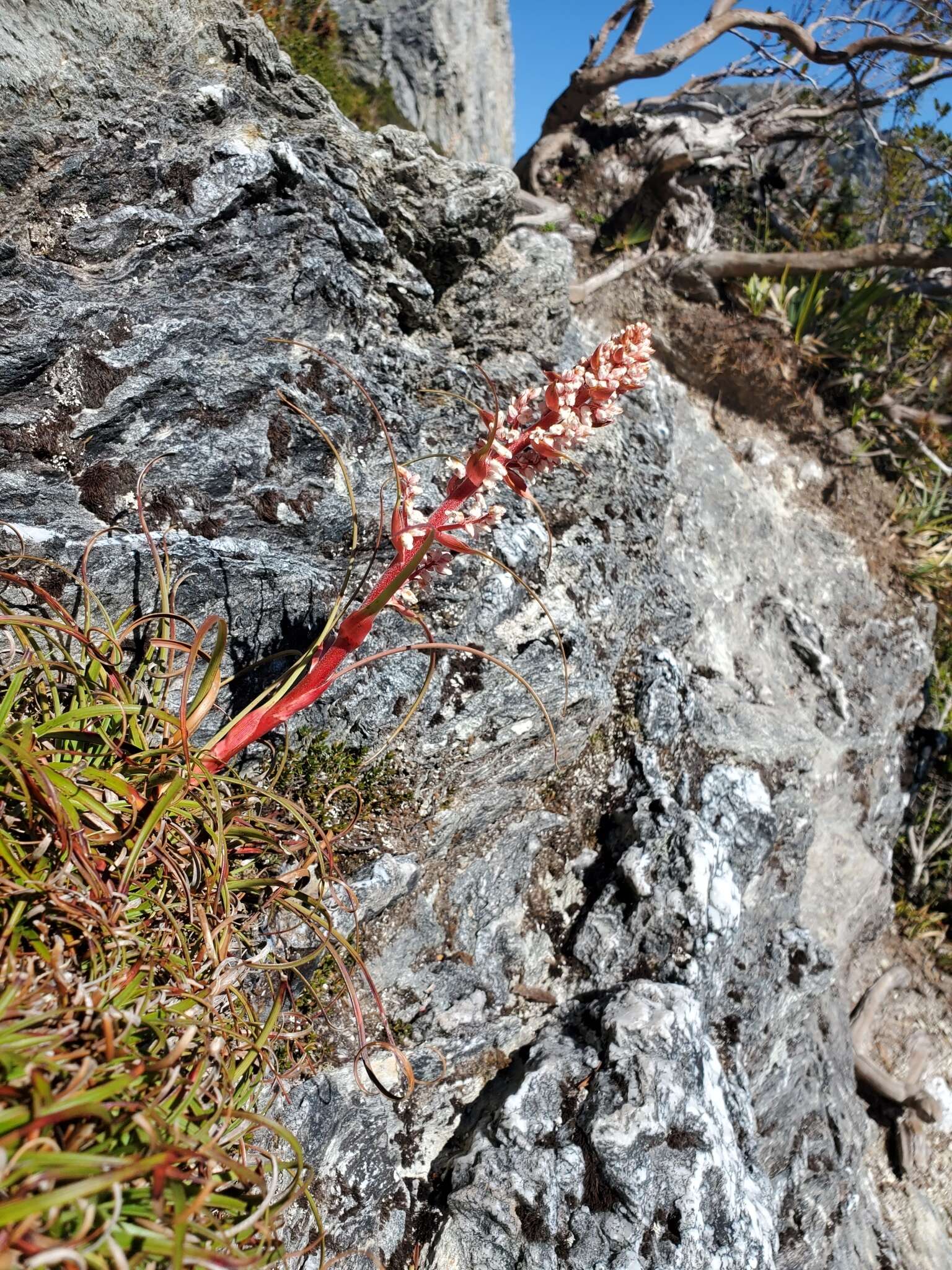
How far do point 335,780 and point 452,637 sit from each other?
2.22 ft

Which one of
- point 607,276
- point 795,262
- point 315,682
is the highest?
point 795,262

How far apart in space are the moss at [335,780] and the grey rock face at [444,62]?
6.43 m

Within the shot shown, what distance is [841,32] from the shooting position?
19.9ft

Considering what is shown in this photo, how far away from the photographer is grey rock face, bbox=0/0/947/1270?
229 centimetres

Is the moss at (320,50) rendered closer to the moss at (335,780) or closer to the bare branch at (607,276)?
the bare branch at (607,276)

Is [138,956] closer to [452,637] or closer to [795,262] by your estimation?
[452,637]

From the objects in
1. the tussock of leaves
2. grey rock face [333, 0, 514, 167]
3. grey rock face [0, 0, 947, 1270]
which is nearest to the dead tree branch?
grey rock face [0, 0, 947, 1270]

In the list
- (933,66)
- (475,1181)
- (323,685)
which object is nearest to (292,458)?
(323,685)

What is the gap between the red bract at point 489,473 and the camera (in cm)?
174

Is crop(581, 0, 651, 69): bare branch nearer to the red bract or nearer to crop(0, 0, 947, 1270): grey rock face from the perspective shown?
crop(0, 0, 947, 1270): grey rock face

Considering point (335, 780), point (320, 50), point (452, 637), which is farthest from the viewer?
point (320, 50)

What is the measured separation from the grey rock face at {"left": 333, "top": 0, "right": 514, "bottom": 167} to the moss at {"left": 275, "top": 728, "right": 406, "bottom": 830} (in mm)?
6434

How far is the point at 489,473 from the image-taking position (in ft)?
5.75

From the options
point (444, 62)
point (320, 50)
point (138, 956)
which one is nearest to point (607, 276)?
point (320, 50)
